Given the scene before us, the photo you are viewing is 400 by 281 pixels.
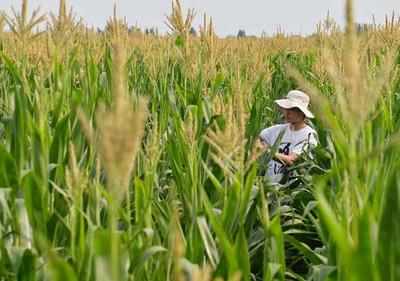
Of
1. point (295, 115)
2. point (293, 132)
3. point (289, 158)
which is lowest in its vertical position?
point (289, 158)

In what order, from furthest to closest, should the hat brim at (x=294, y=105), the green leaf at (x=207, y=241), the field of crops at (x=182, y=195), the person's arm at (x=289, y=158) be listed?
the hat brim at (x=294, y=105) < the person's arm at (x=289, y=158) < the green leaf at (x=207, y=241) < the field of crops at (x=182, y=195)

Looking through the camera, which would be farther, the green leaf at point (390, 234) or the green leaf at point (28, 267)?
the green leaf at point (28, 267)

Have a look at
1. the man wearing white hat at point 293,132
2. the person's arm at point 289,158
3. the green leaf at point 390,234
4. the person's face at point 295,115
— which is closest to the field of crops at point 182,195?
the green leaf at point 390,234

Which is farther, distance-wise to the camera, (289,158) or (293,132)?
(293,132)

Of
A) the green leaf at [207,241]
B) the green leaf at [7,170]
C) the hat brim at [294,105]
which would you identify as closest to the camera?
the green leaf at [207,241]

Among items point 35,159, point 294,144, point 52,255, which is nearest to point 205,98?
point 294,144

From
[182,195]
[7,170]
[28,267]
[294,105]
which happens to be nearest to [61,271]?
[28,267]

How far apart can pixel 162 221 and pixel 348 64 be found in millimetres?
1065

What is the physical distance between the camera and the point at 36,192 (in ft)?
7.27

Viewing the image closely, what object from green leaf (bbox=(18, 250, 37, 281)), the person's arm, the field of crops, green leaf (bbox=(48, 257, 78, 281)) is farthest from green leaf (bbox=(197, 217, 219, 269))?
the person's arm

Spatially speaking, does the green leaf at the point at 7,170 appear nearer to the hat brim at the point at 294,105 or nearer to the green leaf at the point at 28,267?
→ the green leaf at the point at 28,267

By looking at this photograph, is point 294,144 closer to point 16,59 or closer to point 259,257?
point 259,257

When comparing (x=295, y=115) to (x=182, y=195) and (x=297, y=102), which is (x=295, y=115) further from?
(x=182, y=195)

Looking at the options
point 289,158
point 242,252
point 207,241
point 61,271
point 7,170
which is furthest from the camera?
point 289,158
